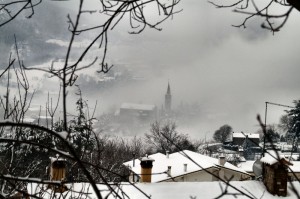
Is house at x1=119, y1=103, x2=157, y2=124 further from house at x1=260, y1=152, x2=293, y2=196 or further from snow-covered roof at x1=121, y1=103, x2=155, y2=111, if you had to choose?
house at x1=260, y1=152, x2=293, y2=196

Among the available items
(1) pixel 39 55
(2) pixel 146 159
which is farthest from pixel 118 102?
(2) pixel 146 159

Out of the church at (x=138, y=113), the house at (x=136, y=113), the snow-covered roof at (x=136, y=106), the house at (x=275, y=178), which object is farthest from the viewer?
the snow-covered roof at (x=136, y=106)

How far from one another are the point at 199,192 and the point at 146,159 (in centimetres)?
187

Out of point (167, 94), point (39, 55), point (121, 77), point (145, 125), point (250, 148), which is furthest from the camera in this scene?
point (121, 77)

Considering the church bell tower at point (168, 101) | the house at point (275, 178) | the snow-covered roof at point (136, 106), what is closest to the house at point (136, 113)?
the snow-covered roof at point (136, 106)

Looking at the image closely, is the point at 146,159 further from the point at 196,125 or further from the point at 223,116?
the point at 223,116

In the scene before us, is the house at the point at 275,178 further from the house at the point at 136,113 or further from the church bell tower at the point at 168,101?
the church bell tower at the point at 168,101

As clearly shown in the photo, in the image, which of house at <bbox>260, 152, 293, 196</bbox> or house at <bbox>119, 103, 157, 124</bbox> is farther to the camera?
house at <bbox>119, 103, 157, 124</bbox>

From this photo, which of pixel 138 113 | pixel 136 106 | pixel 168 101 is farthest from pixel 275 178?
pixel 168 101

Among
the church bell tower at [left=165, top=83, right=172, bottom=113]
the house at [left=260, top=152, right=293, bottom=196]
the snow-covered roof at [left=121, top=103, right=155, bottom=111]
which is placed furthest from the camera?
the church bell tower at [left=165, top=83, right=172, bottom=113]

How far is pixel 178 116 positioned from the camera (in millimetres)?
146500

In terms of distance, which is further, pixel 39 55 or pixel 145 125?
pixel 39 55

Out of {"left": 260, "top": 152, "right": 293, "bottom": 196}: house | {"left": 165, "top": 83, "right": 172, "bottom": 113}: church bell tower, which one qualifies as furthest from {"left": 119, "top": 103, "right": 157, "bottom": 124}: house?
{"left": 260, "top": 152, "right": 293, "bottom": 196}: house

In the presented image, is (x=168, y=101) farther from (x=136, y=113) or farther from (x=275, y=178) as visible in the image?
(x=275, y=178)
